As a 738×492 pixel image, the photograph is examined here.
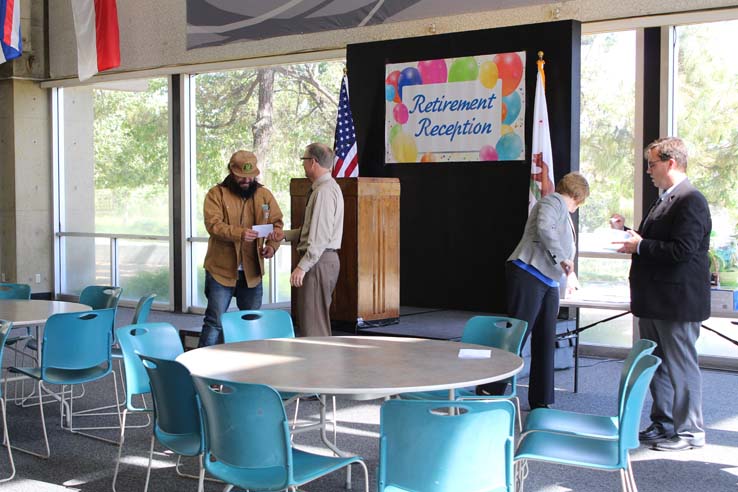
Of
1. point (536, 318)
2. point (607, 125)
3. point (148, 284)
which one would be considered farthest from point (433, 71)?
point (148, 284)

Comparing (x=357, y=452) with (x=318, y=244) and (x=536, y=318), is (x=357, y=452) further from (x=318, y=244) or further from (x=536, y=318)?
(x=536, y=318)

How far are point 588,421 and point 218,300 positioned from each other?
311 centimetres

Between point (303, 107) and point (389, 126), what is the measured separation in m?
1.78

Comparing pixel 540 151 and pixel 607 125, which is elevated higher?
pixel 607 125

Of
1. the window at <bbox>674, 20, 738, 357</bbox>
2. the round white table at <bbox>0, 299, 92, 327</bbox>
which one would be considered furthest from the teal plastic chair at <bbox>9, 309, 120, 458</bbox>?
the window at <bbox>674, 20, 738, 357</bbox>

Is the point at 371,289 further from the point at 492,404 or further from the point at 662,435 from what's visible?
the point at 492,404

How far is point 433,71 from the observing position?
28.6 feet

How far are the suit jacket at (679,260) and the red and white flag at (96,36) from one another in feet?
27.3

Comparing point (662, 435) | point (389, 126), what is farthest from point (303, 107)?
point (662, 435)

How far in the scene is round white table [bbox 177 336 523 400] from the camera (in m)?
3.45

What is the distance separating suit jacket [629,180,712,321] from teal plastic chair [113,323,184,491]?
2809mm

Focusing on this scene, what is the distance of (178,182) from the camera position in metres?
11.4

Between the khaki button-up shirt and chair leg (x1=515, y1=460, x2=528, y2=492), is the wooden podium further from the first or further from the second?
chair leg (x1=515, y1=460, x2=528, y2=492)

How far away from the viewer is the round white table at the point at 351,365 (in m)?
3.45
